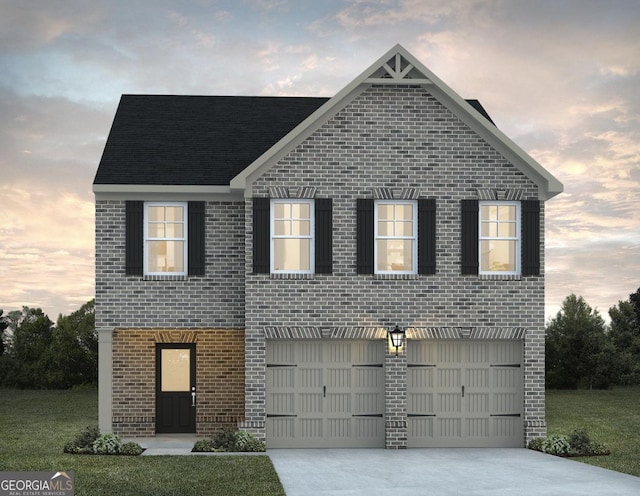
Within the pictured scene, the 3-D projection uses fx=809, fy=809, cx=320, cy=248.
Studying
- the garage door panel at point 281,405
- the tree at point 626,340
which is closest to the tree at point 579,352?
the tree at point 626,340

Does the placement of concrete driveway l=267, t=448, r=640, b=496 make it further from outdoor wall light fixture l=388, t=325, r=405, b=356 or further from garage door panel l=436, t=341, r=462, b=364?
outdoor wall light fixture l=388, t=325, r=405, b=356

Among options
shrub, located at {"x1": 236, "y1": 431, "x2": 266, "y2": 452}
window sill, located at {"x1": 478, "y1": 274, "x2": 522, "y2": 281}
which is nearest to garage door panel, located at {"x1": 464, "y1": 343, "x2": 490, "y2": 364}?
window sill, located at {"x1": 478, "y1": 274, "x2": 522, "y2": 281}

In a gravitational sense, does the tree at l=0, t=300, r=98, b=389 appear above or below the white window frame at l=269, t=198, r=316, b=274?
below

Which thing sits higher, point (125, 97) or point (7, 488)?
point (125, 97)

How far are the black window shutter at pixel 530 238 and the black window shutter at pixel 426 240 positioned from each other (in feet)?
7.16

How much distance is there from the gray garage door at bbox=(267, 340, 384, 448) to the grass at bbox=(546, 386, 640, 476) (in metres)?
4.95

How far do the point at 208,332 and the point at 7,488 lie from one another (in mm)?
8085

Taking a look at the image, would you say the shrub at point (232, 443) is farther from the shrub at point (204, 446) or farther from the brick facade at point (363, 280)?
the brick facade at point (363, 280)

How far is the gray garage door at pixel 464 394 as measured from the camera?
63.8 feet

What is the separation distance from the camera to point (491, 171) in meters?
19.5

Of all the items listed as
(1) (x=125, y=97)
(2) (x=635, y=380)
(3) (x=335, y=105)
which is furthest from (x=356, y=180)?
(2) (x=635, y=380)

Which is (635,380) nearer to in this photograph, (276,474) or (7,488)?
(276,474)

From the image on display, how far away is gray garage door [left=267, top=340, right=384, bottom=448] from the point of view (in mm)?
19297

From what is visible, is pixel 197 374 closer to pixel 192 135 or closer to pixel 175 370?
pixel 175 370
